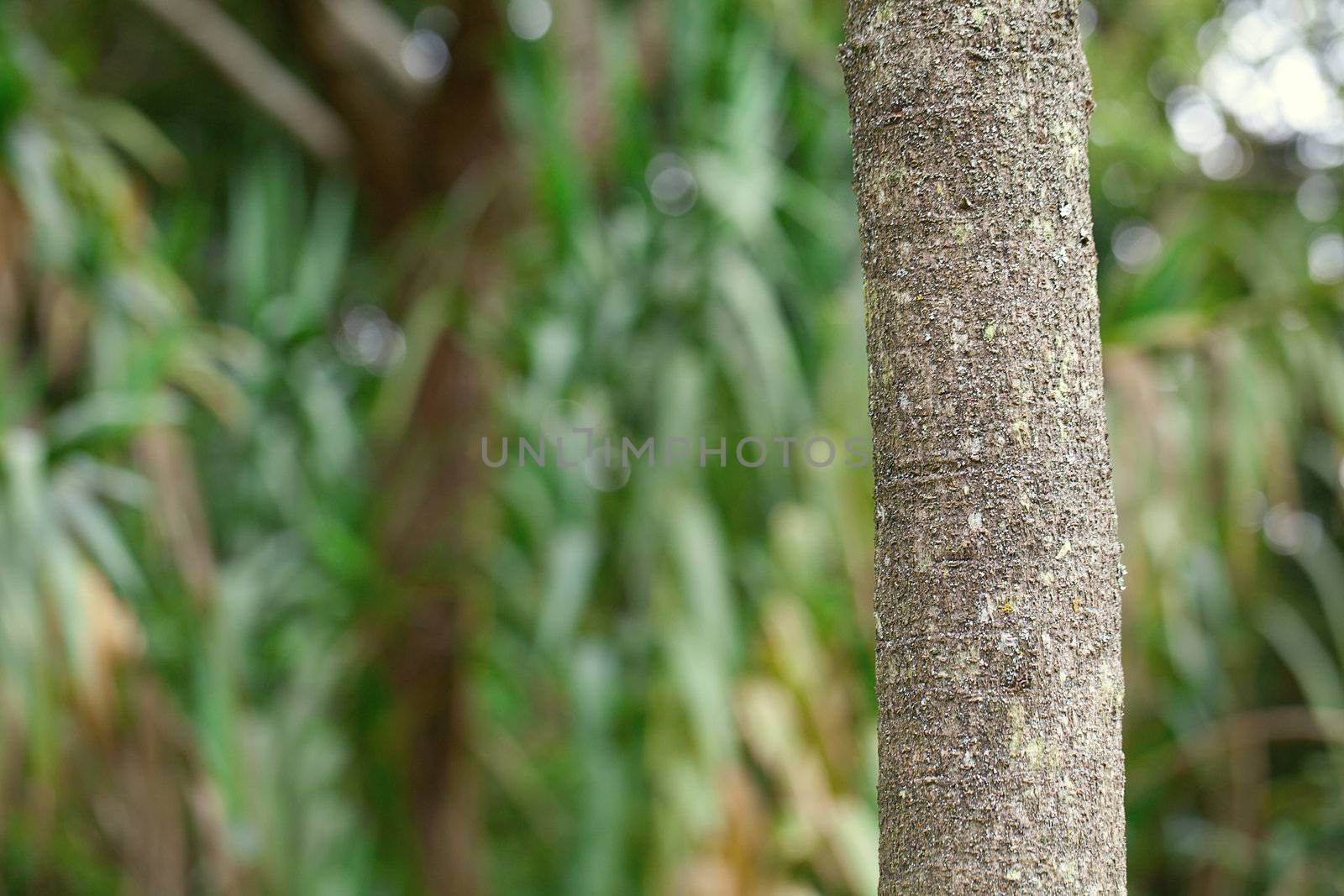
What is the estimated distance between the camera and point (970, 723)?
335 mm

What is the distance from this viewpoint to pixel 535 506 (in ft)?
4.75

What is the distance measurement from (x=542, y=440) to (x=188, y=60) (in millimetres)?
1524

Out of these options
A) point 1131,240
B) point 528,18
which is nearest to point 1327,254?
point 1131,240

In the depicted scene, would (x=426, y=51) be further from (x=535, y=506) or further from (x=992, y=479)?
A: (x=992, y=479)

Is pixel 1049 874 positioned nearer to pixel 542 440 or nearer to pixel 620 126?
pixel 542 440

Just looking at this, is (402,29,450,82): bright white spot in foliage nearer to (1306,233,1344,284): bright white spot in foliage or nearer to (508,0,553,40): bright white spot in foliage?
(508,0,553,40): bright white spot in foliage

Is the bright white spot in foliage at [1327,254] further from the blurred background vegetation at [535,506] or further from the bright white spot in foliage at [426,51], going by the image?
the bright white spot in foliage at [426,51]

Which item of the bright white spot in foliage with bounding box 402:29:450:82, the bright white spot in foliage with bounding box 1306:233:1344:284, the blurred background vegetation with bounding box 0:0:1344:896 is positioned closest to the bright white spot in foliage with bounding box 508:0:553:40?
the blurred background vegetation with bounding box 0:0:1344:896

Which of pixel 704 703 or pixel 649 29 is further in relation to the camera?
pixel 649 29

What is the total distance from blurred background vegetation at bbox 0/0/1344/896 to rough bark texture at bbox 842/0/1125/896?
92cm

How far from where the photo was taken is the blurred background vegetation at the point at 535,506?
131 centimetres

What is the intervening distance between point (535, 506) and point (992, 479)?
44.8 inches

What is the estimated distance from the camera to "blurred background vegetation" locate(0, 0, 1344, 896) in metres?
1.31

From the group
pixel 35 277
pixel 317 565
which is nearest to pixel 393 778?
pixel 317 565
